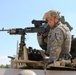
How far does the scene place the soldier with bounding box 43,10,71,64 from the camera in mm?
4100

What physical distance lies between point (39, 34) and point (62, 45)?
1146 millimetres

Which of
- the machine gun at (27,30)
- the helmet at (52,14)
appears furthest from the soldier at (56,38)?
the machine gun at (27,30)

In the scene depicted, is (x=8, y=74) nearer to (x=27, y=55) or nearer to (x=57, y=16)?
(x=27, y=55)

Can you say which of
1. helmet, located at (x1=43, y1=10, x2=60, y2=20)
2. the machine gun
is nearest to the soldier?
helmet, located at (x1=43, y1=10, x2=60, y2=20)

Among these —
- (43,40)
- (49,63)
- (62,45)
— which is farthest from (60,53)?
(43,40)

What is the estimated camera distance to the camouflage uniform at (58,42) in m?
4.07

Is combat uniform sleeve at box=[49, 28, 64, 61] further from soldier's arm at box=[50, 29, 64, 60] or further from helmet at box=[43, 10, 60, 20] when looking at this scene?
helmet at box=[43, 10, 60, 20]

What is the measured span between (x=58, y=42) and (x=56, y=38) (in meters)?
0.06

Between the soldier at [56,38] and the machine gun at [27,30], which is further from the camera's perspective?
the machine gun at [27,30]

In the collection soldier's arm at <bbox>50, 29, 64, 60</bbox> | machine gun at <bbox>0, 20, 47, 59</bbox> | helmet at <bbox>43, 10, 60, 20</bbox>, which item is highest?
helmet at <bbox>43, 10, 60, 20</bbox>

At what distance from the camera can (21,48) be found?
506 centimetres

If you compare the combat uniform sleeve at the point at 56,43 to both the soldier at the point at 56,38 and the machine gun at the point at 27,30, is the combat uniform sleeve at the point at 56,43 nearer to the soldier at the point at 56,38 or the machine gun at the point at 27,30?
the soldier at the point at 56,38

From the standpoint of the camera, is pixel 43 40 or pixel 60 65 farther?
pixel 43 40

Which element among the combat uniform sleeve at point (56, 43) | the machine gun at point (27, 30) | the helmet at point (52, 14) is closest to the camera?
the combat uniform sleeve at point (56, 43)
